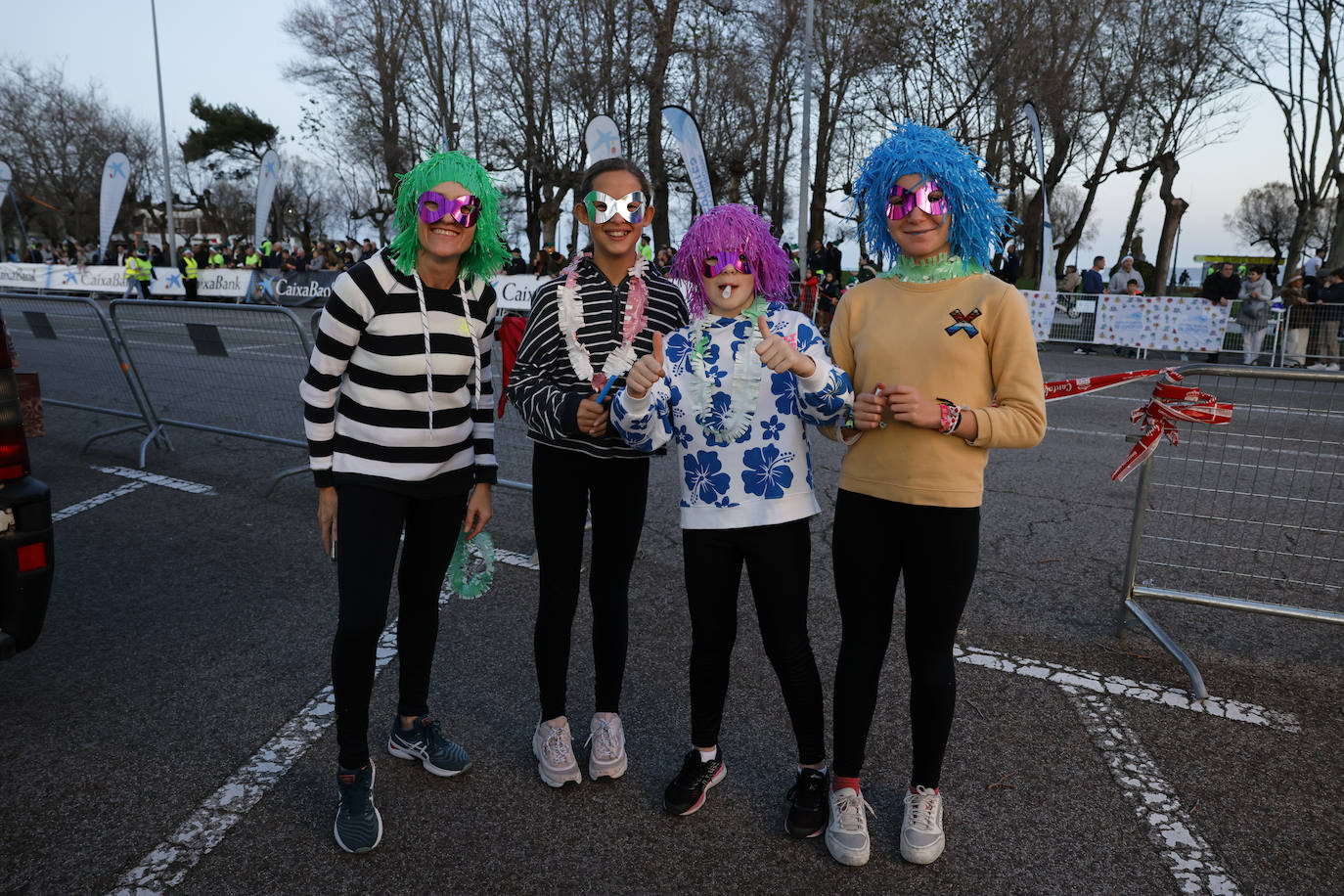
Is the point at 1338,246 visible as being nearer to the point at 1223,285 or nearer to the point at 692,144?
the point at 1223,285

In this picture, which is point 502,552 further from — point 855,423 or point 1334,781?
point 1334,781

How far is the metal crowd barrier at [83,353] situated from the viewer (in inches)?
271

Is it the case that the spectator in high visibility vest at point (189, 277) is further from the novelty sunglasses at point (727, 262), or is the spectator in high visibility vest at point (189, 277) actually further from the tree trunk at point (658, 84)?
the novelty sunglasses at point (727, 262)

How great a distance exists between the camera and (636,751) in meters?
3.01

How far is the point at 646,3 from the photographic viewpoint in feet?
86.1

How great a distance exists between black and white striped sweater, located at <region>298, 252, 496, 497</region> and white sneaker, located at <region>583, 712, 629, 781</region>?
987 millimetres

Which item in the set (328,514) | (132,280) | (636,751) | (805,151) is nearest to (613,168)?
(328,514)

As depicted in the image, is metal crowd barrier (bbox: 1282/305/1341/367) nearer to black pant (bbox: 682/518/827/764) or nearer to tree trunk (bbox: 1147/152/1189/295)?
tree trunk (bbox: 1147/152/1189/295)

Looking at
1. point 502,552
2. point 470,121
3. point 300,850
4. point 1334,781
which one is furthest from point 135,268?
point 1334,781

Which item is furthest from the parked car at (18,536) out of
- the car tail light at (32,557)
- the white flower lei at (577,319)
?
the white flower lei at (577,319)

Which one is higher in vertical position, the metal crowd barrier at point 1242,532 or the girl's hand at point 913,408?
the girl's hand at point 913,408

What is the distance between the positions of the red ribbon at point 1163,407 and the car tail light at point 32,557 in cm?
354

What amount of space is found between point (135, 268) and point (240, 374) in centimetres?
2047

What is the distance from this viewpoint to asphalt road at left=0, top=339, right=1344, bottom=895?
242 centimetres
